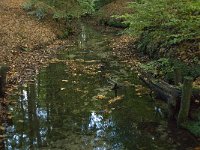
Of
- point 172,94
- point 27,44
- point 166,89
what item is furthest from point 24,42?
point 172,94

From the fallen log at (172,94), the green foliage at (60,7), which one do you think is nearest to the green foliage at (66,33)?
the green foliage at (60,7)

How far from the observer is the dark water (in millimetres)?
9109

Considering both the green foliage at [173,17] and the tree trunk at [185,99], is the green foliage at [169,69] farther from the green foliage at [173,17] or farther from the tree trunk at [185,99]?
the tree trunk at [185,99]

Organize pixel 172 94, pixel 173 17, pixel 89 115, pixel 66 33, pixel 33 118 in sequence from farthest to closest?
1. pixel 66 33
2. pixel 173 17
3. pixel 89 115
4. pixel 33 118
5. pixel 172 94

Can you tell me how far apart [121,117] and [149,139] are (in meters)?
1.69

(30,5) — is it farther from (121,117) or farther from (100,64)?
(121,117)

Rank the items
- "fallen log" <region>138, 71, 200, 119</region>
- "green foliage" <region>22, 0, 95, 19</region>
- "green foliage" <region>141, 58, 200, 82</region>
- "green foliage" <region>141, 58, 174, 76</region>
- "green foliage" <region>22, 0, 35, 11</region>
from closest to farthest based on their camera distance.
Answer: "fallen log" <region>138, 71, 200, 119</region> < "green foliage" <region>141, 58, 200, 82</region> < "green foliage" <region>141, 58, 174, 76</region> < "green foliage" <region>22, 0, 95, 19</region> < "green foliage" <region>22, 0, 35, 11</region>

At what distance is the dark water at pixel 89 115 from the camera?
9109 millimetres

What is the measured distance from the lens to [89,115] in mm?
11039

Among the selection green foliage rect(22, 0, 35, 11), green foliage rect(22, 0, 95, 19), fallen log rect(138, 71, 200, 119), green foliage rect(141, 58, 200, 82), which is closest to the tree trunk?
fallen log rect(138, 71, 200, 119)

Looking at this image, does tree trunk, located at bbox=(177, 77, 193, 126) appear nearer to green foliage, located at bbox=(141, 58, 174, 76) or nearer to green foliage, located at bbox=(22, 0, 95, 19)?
green foliage, located at bbox=(141, 58, 174, 76)

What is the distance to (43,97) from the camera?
1273cm

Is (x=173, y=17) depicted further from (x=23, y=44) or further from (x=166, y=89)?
(x=23, y=44)

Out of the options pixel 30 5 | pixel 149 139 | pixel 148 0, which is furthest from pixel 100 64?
pixel 30 5
